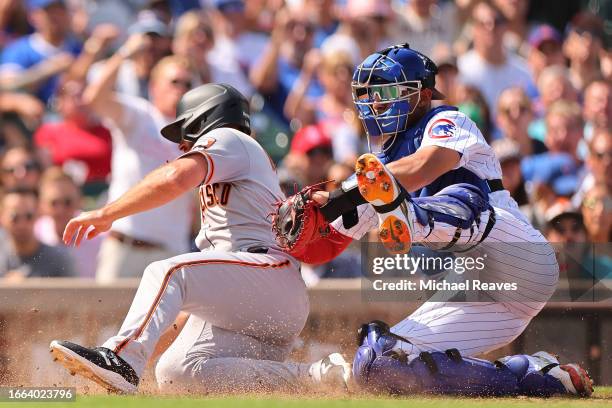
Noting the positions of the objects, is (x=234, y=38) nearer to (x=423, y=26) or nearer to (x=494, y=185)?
(x=423, y=26)

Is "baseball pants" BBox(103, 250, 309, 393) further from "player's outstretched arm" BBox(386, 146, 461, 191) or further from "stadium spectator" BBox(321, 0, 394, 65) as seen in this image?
"stadium spectator" BBox(321, 0, 394, 65)

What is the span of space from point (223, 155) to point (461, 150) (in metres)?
1.29

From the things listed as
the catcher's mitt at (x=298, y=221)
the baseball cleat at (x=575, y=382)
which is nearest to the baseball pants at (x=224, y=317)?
the catcher's mitt at (x=298, y=221)

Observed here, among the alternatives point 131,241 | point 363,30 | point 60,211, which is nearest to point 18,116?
point 60,211

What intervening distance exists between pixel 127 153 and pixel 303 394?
4511 millimetres

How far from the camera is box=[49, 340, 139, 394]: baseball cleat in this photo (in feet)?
18.3

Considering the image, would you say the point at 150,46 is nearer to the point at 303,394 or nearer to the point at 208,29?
the point at 208,29

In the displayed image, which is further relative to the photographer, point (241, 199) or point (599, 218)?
point (599, 218)

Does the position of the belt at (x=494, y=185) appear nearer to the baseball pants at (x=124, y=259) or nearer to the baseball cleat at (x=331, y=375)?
the baseball cleat at (x=331, y=375)

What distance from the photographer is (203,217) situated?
668cm

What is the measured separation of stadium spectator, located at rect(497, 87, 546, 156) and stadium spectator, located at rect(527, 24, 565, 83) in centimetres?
123

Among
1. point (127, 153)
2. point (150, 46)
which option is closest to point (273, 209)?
point (127, 153)

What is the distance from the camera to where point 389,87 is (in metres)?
6.48

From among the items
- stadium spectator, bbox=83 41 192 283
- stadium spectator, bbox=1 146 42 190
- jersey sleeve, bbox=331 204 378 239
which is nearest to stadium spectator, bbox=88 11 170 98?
stadium spectator, bbox=83 41 192 283
